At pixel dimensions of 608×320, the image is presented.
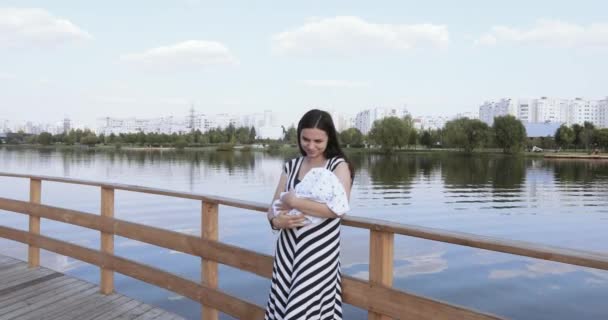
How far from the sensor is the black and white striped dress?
2.36 meters

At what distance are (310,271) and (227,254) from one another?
1.00m

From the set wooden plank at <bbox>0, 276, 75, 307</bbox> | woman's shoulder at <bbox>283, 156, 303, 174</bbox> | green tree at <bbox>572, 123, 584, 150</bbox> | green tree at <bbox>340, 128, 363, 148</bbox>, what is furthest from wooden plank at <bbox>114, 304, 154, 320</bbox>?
green tree at <bbox>340, 128, 363, 148</bbox>

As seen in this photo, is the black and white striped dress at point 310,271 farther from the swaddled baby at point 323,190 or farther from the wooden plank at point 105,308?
the wooden plank at point 105,308

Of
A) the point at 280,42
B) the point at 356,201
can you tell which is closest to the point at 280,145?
the point at 280,42

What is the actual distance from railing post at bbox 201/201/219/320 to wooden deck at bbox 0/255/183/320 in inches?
19.2

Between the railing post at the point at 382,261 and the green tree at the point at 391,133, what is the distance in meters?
93.7

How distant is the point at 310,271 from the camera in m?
2.36

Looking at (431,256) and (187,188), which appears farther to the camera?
(187,188)

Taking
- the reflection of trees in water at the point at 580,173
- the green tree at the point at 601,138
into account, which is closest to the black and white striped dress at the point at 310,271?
the reflection of trees in water at the point at 580,173

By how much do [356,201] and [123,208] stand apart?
879 cm

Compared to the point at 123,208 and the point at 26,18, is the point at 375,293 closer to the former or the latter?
the point at 123,208

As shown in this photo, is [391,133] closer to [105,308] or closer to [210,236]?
[105,308]

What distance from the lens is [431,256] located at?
1004cm

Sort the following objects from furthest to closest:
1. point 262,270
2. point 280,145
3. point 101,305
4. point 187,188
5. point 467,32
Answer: point 280,145
point 467,32
point 187,188
point 101,305
point 262,270
